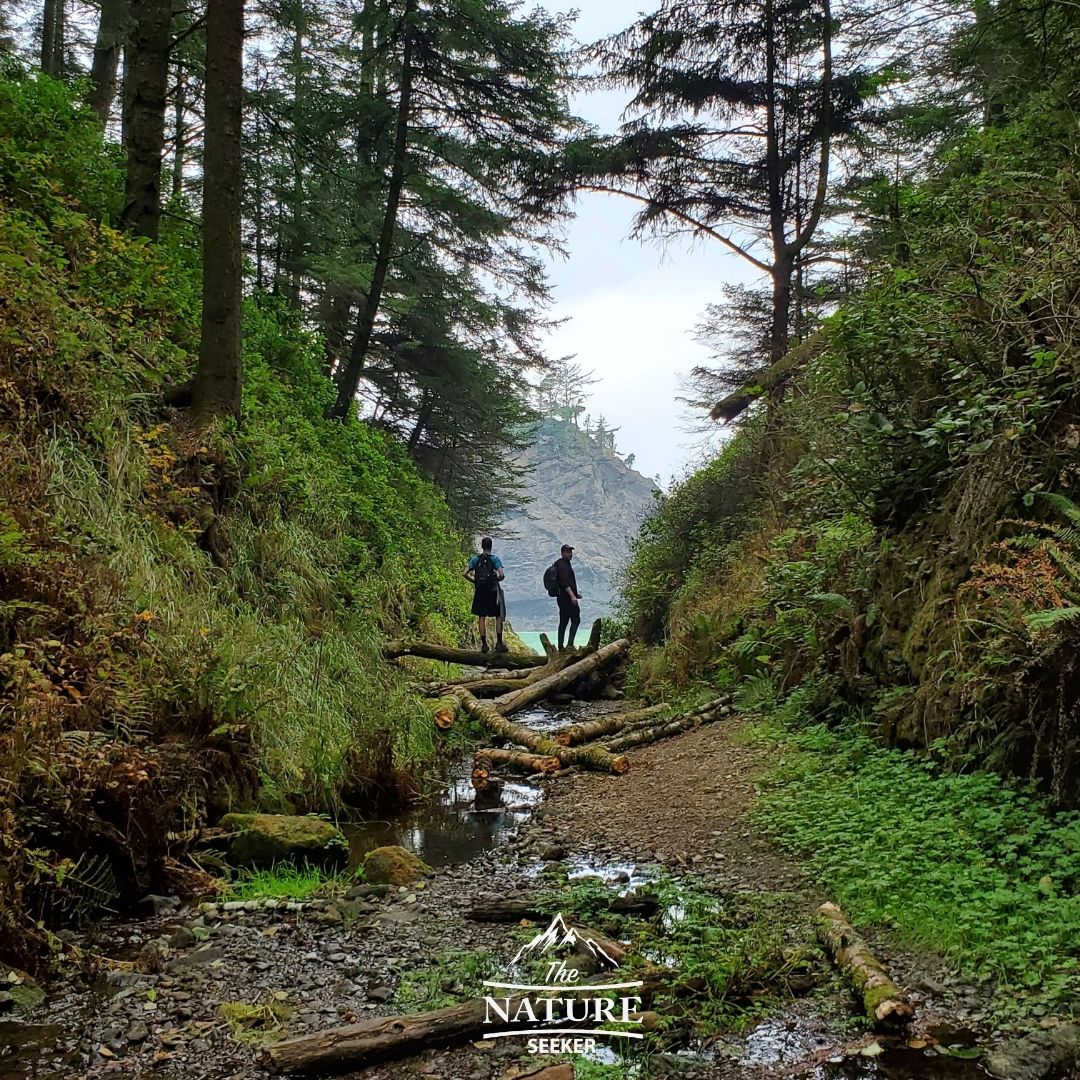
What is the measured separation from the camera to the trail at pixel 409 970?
2643 mm

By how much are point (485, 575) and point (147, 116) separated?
8189 millimetres

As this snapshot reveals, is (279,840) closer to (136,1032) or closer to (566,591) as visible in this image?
(136,1032)

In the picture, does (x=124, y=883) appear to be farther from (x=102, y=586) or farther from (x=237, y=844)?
(x=102, y=586)

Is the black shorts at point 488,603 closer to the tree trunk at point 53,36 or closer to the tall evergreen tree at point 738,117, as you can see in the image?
the tall evergreen tree at point 738,117

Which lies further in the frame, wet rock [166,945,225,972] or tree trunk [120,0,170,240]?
tree trunk [120,0,170,240]

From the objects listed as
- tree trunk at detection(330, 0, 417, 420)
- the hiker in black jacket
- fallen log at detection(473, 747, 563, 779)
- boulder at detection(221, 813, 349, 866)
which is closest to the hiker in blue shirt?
the hiker in black jacket

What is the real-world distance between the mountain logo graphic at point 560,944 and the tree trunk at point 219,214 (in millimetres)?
6802

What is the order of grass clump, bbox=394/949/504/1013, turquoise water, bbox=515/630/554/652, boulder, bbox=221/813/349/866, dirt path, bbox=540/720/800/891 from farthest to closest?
turquoise water, bbox=515/630/554/652 → boulder, bbox=221/813/349/866 → dirt path, bbox=540/720/800/891 → grass clump, bbox=394/949/504/1013

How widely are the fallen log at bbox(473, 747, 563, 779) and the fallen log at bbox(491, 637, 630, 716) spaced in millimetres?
1988

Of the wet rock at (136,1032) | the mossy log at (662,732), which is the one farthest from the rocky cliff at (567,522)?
the wet rock at (136,1032)

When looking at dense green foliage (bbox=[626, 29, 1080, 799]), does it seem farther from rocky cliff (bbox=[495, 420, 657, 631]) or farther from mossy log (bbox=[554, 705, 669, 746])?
rocky cliff (bbox=[495, 420, 657, 631])

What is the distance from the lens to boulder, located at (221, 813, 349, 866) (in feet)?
15.4

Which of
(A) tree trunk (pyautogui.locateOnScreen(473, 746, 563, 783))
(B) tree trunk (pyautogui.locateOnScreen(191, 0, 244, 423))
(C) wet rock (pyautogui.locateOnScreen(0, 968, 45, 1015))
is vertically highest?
(B) tree trunk (pyautogui.locateOnScreen(191, 0, 244, 423))

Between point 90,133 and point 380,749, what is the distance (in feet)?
35.7
